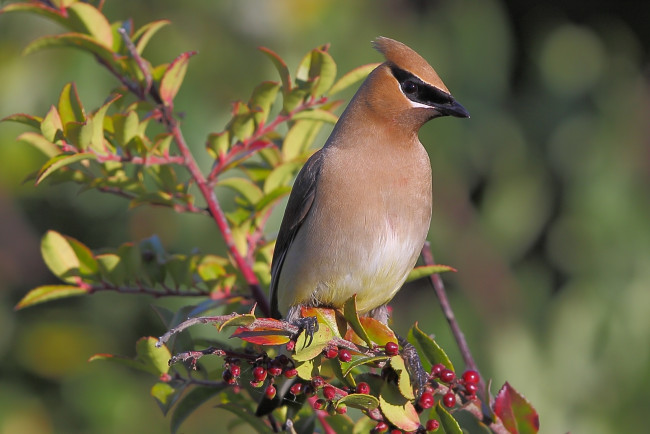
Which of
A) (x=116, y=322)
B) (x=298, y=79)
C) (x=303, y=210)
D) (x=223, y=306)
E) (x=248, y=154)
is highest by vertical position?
(x=298, y=79)

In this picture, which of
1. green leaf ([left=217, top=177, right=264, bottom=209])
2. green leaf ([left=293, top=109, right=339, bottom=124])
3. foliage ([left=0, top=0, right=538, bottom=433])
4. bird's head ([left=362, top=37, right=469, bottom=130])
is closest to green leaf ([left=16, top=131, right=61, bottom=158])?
foliage ([left=0, top=0, right=538, bottom=433])

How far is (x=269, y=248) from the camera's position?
10.4 feet

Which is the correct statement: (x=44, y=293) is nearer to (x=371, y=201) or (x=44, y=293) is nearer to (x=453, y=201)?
(x=371, y=201)

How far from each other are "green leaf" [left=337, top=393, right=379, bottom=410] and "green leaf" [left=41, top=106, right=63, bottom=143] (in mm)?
1071

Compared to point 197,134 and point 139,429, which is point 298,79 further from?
point 139,429

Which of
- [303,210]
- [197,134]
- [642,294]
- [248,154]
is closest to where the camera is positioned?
[248,154]

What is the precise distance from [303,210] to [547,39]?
3.06 meters

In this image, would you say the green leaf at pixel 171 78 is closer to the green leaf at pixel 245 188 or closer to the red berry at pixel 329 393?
the green leaf at pixel 245 188

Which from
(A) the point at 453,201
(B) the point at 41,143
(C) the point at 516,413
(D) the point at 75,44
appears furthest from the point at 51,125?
(A) the point at 453,201

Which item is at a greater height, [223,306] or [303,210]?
[303,210]

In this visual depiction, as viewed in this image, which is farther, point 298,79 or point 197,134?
point 197,134

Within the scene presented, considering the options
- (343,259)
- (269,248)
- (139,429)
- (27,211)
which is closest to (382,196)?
(343,259)

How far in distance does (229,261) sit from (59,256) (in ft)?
1.67

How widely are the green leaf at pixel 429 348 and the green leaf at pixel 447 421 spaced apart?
10 cm
